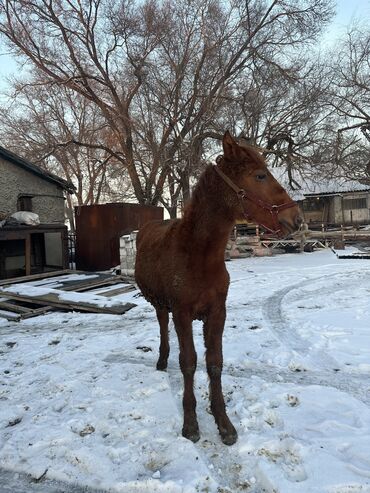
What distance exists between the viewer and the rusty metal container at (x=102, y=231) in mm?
14648

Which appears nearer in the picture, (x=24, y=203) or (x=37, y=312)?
(x=37, y=312)

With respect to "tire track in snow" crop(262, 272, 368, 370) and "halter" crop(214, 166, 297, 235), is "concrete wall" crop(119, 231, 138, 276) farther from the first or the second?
"halter" crop(214, 166, 297, 235)

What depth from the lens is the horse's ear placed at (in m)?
2.57

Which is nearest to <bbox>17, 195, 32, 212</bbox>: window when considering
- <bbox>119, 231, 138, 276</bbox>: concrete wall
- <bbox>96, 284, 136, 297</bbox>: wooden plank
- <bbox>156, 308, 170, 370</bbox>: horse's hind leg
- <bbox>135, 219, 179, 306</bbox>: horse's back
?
<bbox>119, 231, 138, 276</bbox>: concrete wall

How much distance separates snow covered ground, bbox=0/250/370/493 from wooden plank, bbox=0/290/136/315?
3.65 feet

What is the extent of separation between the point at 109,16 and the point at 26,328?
1717 cm

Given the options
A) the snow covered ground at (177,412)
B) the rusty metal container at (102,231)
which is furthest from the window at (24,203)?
the snow covered ground at (177,412)

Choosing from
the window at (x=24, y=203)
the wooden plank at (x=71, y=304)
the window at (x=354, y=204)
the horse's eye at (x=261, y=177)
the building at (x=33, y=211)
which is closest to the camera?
the horse's eye at (x=261, y=177)

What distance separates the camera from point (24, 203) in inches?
528

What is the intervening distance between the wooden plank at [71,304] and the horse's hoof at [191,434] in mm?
4398

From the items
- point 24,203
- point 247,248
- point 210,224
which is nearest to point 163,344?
point 210,224

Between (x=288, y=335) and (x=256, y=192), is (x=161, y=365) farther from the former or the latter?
(x=256, y=192)

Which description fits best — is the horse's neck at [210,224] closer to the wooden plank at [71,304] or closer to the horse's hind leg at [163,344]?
the horse's hind leg at [163,344]

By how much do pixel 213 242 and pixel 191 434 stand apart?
155cm
